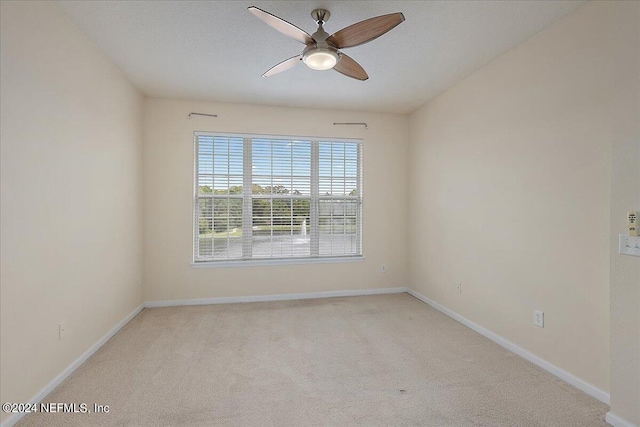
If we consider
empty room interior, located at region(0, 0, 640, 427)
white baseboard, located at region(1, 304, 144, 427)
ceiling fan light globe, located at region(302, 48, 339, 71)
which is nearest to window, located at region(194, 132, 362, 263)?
empty room interior, located at region(0, 0, 640, 427)

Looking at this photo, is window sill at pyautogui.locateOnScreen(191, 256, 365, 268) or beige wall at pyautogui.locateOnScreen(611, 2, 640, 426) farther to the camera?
window sill at pyautogui.locateOnScreen(191, 256, 365, 268)

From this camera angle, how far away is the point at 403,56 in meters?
2.88

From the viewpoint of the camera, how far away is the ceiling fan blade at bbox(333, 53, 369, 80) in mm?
2364

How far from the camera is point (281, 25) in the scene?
6.33 feet

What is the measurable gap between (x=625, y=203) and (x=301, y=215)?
133 inches

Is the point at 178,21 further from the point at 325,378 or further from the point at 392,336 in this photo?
the point at 392,336

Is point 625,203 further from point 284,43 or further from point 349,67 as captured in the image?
point 284,43

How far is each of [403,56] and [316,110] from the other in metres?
1.74

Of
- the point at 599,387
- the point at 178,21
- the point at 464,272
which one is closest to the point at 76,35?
the point at 178,21

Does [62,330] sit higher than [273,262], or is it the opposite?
[273,262]

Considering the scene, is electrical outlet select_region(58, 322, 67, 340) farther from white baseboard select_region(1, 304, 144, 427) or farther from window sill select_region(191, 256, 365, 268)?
window sill select_region(191, 256, 365, 268)

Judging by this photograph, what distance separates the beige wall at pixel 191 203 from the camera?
13.0 feet

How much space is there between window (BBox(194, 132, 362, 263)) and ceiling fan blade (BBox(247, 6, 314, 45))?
2301 mm

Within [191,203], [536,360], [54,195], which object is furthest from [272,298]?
[536,360]
